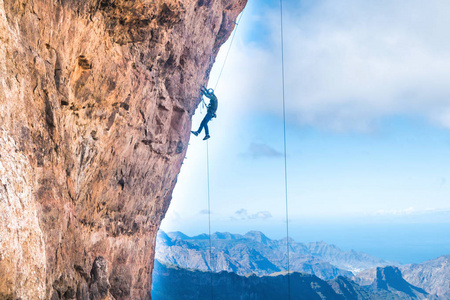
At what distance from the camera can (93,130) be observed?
1157 centimetres

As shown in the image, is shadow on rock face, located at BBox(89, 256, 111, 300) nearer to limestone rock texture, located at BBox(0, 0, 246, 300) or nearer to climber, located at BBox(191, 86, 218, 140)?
limestone rock texture, located at BBox(0, 0, 246, 300)

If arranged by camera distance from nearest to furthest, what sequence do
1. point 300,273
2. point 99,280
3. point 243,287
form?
point 99,280 < point 243,287 < point 300,273

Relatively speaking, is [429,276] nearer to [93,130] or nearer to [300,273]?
[300,273]

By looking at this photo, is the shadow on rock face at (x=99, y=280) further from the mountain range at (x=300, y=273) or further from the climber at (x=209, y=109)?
the mountain range at (x=300, y=273)

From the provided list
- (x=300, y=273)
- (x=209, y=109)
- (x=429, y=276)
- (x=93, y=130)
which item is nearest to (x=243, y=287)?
(x=300, y=273)

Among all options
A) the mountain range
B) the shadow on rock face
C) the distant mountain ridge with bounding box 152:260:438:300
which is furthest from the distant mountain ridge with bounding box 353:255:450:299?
the shadow on rock face

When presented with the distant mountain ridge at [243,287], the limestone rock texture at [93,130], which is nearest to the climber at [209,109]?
the limestone rock texture at [93,130]

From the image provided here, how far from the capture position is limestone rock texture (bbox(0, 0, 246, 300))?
264 inches

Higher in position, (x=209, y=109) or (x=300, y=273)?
(x=209, y=109)

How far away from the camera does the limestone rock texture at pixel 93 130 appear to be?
22.0 feet

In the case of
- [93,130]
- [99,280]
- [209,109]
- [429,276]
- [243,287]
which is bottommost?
[429,276]

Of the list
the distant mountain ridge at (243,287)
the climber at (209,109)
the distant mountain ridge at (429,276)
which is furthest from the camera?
the distant mountain ridge at (429,276)

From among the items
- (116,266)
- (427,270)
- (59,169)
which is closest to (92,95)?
(59,169)

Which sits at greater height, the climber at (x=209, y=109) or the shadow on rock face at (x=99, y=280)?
the climber at (x=209, y=109)
